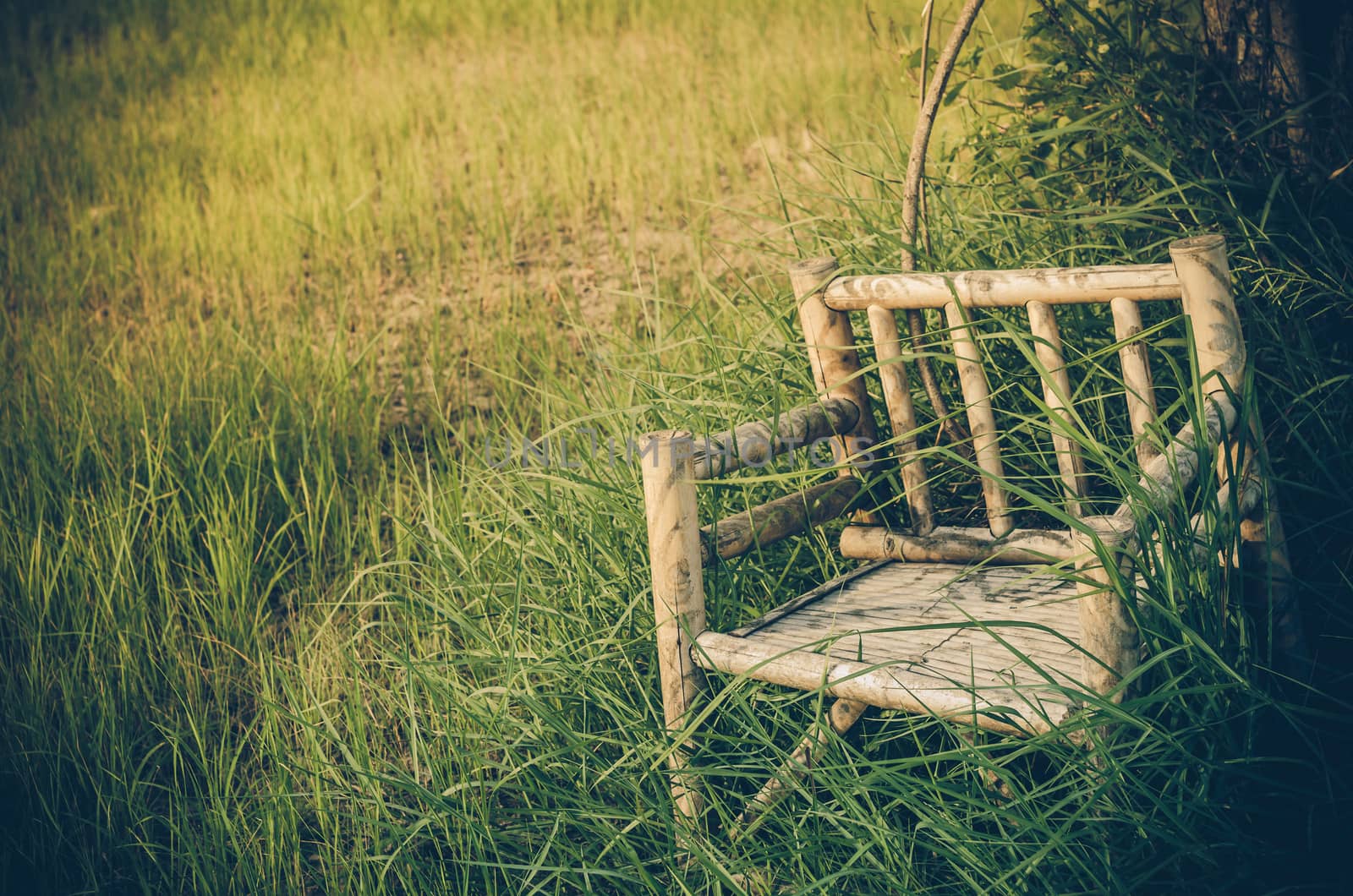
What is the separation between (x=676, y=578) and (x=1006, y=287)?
22.5 inches

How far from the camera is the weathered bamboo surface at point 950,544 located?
1.39 metres

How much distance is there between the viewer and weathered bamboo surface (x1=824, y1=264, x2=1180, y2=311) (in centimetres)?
125

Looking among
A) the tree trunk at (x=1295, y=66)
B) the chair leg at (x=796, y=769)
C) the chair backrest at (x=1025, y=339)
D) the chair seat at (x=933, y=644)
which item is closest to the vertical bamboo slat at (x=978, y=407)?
the chair backrest at (x=1025, y=339)

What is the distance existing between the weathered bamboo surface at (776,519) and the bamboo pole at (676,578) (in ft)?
0.16

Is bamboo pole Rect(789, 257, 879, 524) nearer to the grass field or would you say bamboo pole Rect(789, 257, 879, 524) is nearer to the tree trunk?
the grass field

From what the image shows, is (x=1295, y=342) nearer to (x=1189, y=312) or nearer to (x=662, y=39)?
(x=1189, y=312)

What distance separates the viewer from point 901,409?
1.48 meters

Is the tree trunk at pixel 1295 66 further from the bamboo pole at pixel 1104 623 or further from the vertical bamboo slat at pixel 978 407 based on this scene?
the bamboo pole at pixel 1104 623

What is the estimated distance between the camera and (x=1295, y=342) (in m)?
1.60

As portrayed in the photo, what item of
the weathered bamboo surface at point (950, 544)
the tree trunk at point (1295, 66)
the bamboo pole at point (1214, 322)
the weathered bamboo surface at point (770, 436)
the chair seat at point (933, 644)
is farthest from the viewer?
the tree trunk at point (1295, 66)

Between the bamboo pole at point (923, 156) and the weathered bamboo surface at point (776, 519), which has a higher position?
the bamboo pole at point (923, 156)

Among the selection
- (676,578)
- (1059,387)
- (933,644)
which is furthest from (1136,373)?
(676,578)

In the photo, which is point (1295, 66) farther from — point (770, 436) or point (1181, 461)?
point (770, 436)

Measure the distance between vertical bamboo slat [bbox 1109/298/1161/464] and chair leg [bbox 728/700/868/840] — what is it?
0.49 m
